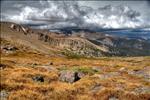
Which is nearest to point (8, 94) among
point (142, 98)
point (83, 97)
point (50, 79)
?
point (83, 97)

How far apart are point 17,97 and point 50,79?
15710mm

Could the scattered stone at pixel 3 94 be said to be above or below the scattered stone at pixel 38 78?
above

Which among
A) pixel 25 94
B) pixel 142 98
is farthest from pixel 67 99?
pixel 142 98

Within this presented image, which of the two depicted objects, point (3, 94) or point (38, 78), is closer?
point (3, 94)

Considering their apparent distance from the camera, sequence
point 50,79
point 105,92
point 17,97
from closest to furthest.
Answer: point 17,97 < point 105,92 < point 50,79

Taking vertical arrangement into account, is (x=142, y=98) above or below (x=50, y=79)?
above

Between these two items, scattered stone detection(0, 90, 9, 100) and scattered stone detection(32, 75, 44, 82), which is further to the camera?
scattered stone detection(32, 75, 44, 82)

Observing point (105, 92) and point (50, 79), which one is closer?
point (105, 92)

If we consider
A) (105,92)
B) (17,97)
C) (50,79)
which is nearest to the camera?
(17,97)

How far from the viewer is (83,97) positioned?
785 inches

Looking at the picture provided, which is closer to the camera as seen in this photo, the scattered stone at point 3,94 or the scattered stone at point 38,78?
the scattered stone at point 3,94

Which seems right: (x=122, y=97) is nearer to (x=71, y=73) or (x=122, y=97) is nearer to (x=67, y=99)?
(x=67, y=99)

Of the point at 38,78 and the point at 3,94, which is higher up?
the point at 3,94

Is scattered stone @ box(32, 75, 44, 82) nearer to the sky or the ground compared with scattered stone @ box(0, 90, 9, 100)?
nearer to the ground
